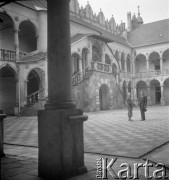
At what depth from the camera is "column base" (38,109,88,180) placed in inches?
140

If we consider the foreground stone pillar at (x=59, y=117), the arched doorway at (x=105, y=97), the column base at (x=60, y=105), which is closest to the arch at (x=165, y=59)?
the arched doorway at (x=105, y=97)

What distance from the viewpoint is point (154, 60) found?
4000 centimetres

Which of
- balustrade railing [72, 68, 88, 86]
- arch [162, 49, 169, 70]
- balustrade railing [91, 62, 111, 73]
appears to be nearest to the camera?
balustrade railing [72, 68, 88, 86]

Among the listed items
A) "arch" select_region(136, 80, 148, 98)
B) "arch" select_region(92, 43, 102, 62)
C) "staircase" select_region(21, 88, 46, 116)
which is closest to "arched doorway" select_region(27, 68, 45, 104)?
"staircase" select_region(21, 88, 46, 116)

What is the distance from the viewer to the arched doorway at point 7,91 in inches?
862

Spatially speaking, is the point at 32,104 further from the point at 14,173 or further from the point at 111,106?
the point at 14,173

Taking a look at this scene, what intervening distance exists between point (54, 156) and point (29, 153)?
2.18 m

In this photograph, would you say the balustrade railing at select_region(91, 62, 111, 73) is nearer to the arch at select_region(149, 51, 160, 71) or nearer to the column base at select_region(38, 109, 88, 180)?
the arch at select_region(149, 51, 160, 71)

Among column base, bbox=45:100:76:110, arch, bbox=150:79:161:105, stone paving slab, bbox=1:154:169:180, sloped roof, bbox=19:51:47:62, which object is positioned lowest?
stone paving slab, bbox=1:154:169:180

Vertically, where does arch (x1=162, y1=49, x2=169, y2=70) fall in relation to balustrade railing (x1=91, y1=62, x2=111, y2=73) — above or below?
above

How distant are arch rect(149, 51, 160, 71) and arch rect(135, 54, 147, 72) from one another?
134cm

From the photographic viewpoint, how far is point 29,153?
18.1ft

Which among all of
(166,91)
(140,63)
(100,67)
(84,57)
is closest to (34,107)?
(100,67)

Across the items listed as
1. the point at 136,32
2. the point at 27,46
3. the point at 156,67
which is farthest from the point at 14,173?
the point at 136,32
